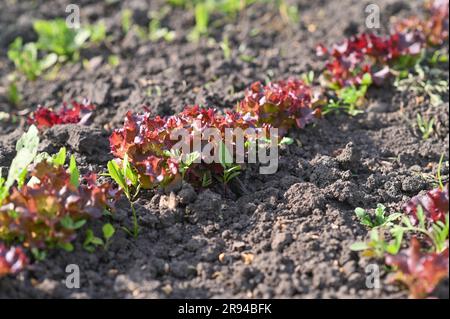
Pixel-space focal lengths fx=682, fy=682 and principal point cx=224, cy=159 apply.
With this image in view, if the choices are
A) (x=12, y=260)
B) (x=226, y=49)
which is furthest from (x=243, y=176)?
(x=226, y=49)

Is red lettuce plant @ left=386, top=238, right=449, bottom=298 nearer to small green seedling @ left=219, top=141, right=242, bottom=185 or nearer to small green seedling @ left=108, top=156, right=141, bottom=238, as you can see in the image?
A: small green seedling @ left=219, top=141, right=242, bottom=185

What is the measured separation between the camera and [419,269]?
315 centimetres

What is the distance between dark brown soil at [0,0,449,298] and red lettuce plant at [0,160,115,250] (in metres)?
0.14

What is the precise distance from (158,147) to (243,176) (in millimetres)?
566

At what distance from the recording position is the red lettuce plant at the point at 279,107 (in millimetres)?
4523

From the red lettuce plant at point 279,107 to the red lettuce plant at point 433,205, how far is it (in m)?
1.25

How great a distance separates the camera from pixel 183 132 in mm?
3990

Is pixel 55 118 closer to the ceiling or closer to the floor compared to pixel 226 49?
closer to the floor

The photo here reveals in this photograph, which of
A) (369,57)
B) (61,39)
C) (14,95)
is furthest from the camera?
(61,39)

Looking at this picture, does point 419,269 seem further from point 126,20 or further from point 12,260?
point 126,20

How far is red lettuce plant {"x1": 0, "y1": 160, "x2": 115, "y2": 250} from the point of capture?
3348 millimetres
